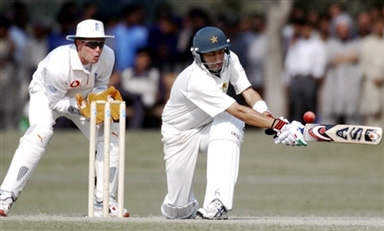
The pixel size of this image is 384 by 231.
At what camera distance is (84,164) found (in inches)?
742

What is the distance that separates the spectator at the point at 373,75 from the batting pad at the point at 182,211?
994 cm

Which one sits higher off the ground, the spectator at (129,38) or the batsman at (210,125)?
the batsman at (210,125)

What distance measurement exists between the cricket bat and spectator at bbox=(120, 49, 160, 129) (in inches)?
406

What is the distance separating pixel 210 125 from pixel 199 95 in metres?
0.41

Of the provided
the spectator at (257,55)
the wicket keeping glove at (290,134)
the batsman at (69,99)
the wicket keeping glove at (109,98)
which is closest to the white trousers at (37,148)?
the batsman at (69,99)

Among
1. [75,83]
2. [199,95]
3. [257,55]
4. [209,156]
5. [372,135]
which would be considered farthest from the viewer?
[257,55]

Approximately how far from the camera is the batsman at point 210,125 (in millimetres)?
9805

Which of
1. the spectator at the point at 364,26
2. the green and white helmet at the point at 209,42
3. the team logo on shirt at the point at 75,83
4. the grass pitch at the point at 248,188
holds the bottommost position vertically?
the grass pitch at the point at 248,188

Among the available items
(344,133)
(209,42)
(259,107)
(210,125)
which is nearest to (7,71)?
(210,125)

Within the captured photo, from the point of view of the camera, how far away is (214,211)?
978cm

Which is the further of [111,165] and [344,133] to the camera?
[111,165]

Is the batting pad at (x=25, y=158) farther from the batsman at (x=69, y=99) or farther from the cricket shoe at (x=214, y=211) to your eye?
the cricket shoe at (x=214, y=211)

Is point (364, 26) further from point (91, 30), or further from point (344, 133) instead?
point (344, 133)

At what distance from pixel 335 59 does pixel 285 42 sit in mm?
912
